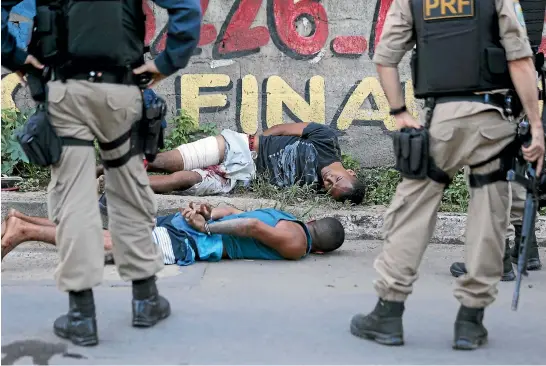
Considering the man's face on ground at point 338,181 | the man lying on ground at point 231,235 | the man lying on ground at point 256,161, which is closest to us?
the man lying on ground at point 231,235

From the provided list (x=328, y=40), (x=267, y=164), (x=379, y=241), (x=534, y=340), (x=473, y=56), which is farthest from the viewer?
(x=328, y=40)

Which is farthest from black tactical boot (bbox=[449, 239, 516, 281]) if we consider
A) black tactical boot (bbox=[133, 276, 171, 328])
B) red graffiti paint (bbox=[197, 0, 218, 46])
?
red graffiti paint (bbox=[197, 0, 218, 46])

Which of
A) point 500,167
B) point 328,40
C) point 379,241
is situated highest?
point 328,40

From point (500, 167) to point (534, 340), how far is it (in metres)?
0.92

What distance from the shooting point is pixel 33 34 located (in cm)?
379

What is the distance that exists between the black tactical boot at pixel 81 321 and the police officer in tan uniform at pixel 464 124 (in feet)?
4.33

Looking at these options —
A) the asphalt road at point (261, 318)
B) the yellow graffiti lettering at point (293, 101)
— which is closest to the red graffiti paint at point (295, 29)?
the yellow graffiti lettering at point (293, 101)

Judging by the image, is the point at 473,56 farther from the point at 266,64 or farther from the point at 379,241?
the point at 266,64

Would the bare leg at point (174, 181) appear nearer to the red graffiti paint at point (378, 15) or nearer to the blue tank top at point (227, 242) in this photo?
the blue tank top at point (227, 242)

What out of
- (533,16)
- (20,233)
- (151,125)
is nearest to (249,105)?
(20,233)

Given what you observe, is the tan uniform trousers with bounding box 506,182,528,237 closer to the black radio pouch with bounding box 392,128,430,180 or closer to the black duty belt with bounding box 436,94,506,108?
the black duty belt with bounding box 436,94,506,108

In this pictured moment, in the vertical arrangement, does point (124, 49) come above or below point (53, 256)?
above

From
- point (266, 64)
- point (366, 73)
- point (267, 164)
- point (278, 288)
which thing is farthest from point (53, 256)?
point (366, 73)

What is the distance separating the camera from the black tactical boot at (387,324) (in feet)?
12.5
